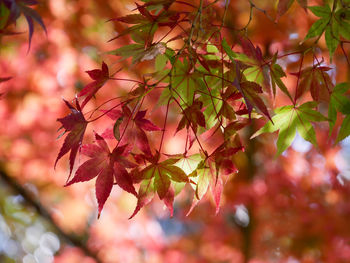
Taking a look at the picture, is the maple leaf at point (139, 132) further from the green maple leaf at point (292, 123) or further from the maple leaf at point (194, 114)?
the green maple leaf at point (292, 123)

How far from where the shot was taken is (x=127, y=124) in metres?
0.55

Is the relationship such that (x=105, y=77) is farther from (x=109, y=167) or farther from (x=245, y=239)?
(x=245, y=239)

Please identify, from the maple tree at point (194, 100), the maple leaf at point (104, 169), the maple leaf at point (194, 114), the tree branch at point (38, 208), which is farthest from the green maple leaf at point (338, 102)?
the tree branch at point (38, 208)

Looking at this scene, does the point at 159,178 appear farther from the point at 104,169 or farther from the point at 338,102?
the point at 338,102

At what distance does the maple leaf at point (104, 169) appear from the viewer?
0.51 m

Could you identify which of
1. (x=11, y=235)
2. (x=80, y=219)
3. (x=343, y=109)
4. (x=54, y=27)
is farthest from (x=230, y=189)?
(x=11, y=235)

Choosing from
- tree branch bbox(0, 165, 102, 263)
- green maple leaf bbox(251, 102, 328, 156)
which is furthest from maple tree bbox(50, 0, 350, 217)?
tree branch bbox(0, 165, 102, 263)

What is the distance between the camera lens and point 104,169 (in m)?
0.52

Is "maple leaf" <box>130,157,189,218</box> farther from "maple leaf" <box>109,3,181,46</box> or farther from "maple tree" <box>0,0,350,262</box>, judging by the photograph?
"maple leaf" <box>109,3,181,46</box>

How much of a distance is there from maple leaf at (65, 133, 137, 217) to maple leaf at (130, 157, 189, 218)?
3 cm

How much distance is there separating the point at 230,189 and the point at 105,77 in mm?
1769

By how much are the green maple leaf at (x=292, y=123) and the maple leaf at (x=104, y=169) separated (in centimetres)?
23

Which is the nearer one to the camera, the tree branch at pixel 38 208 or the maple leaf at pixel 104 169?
the maple leaf at pixel 104 169

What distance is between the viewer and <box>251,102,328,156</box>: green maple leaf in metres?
0.57
